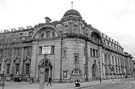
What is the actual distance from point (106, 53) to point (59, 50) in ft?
85.6

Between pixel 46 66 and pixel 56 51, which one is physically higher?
pixel 56 51

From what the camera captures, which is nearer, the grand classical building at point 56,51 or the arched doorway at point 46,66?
the grand classical building at point 56,51

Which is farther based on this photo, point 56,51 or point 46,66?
point 46,66

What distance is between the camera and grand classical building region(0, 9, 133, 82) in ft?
112

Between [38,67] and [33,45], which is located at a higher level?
[33,45]

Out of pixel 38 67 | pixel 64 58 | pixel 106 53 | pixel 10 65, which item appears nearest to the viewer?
pixel 64 58

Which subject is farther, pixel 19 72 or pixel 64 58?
pixel 19 72

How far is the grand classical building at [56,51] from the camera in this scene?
3406 centimetres

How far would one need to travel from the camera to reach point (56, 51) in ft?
117

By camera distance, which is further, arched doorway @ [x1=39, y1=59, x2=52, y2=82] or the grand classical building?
arched doorway @ [x1=39, y1=59, x2=52, y2=82]

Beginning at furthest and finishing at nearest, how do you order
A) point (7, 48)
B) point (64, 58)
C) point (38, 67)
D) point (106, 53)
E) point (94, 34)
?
point (106, 53) → point (94, 34) → point (7, 48) → point (38, 67) → point (64, 58)

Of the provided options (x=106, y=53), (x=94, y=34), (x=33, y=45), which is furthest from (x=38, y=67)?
(x=106, y=53)

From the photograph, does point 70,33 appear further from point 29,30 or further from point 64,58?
point 29,30

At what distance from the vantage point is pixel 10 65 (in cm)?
4266
